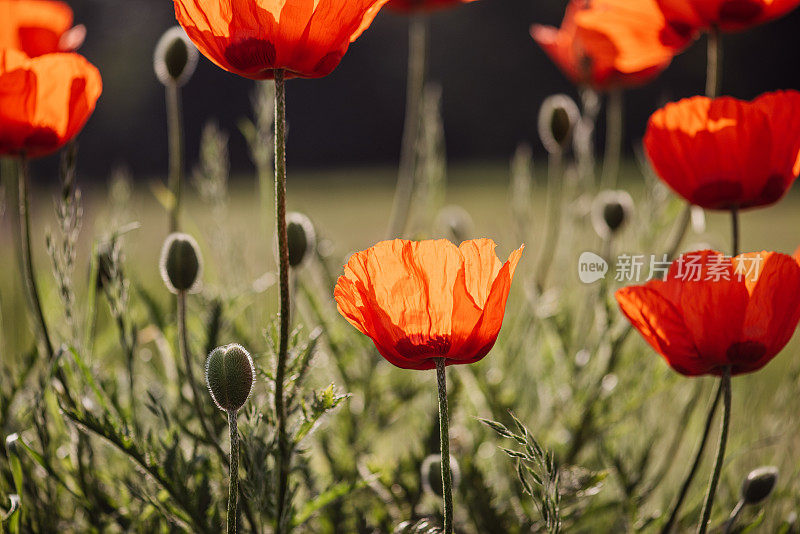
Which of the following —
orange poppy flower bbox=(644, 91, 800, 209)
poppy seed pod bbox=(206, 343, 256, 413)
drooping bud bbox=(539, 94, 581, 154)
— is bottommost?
poppy seed pod bbox=(206, 343, 256, 413)

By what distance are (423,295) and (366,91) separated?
14.7ft

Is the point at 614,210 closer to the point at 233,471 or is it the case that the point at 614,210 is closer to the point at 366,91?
the point at 233,471

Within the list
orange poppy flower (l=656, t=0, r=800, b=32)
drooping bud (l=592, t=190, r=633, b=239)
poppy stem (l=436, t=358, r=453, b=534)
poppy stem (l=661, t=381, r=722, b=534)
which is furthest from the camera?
drooping bud (l=592, t=190, r=633, b=239)

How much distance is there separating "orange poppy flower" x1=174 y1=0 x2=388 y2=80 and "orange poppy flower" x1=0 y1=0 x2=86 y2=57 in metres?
0.30

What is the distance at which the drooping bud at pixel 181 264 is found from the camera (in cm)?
51

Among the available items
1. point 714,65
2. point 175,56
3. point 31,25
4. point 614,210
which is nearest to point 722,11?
point 714,65

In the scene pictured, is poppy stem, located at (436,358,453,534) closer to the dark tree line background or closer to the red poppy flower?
the red poppy flower

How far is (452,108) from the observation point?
4641mm

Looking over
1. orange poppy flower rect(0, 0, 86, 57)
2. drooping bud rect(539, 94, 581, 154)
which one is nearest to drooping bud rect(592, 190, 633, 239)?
drooping bud rect(539, 94, 581, 154)

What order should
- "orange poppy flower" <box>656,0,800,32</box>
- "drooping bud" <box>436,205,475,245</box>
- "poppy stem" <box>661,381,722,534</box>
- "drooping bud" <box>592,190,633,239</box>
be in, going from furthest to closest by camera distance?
"drooping bud" <box>436,205,475,245</box>, "drooping bud" <box>592,190,633,239</box>, "orange poppy flower" <box>656,0,800,32</box>, "poppy stem" <box>661,381,722,534</box>

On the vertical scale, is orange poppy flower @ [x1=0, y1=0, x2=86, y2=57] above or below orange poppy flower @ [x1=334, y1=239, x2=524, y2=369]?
above

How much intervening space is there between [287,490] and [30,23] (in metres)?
0.45

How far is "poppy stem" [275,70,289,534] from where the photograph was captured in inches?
16.3

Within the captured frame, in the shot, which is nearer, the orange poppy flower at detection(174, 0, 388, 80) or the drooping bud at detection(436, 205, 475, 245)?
the orange poppy flower at detection(174, 0, 388, 80)
